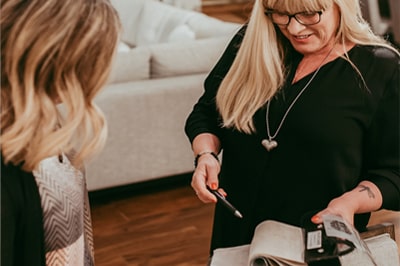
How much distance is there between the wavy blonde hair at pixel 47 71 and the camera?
46.4 inches

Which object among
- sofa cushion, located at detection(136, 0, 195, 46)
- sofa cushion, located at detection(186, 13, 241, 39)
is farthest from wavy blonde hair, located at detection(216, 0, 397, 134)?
sofa cushion, located at detection(136, 0, 195, 46)

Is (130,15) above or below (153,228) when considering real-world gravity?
above

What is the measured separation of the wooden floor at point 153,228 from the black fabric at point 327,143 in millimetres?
1468

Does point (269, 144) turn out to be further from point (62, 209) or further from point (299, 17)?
point (62, 209)

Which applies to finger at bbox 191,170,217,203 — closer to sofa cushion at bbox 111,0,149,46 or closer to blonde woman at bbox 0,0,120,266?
blonde woman at bbox 0,0,120,266

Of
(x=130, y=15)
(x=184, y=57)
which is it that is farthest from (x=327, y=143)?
(x=130, y=15)

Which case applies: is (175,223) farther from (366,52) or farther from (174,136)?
(366,52)

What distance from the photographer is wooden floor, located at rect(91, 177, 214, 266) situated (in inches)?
125

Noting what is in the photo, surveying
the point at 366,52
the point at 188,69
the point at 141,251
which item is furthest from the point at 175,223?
the point at 366,52

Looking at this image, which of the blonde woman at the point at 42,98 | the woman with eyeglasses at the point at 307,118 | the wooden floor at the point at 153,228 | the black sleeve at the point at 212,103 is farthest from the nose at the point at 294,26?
the wooden floor at the point at 153,228

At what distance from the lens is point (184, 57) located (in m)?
3.79

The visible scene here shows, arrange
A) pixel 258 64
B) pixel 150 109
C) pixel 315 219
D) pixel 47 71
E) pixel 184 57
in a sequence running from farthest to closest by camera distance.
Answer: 1. pixel 184 57
2. pixel 150 109
3. pixel 258 64
4. pixel 315 219
5. pixel 47 71

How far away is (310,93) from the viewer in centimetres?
160

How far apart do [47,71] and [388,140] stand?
0.73m
